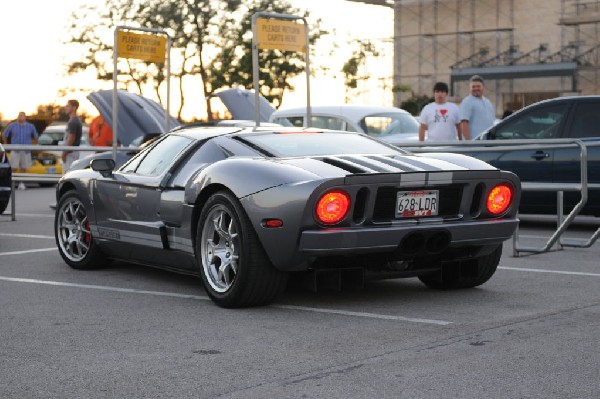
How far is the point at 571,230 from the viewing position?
41.3ft

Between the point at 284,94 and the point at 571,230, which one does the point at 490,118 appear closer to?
the point at 571,230

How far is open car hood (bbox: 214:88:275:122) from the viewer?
19172 millimetres

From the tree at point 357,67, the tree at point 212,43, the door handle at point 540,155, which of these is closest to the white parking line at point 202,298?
the door handle at point 540,155

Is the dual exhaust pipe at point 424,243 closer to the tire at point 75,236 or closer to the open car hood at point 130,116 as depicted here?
the tire at point 75,236

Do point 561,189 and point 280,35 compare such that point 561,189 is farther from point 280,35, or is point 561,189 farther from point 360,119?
point 360,119

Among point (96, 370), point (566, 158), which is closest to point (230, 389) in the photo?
point (96, 370)

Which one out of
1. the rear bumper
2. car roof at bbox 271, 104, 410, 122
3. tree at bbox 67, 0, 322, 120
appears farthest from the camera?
tree at bbox 67, 0, 322, 120

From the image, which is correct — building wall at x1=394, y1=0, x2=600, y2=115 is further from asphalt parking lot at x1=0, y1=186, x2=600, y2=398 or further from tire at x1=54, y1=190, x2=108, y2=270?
asphalt parking lot at x1=0, y1=186, x2=600, y2=398

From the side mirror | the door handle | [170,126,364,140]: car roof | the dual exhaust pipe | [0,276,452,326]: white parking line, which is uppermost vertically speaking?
[170,126,364,140]: car roof

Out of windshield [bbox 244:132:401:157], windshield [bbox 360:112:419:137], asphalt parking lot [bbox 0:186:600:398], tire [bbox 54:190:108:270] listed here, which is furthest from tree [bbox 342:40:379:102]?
windshield [bbox 244:132:401:157]

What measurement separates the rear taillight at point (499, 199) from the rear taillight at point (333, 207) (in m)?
1.10

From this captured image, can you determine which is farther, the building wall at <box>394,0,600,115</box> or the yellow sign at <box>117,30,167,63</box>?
the building wall at <box>394,0,600,115</box>

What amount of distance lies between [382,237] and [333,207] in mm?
351

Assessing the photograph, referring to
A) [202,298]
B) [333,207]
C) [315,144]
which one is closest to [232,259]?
[202,298]
